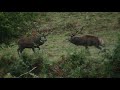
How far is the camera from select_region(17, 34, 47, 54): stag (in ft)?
17.2

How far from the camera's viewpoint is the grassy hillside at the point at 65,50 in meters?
5.16

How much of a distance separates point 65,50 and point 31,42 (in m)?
0.58

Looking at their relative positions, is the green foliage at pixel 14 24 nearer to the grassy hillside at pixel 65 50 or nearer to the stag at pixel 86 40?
the grassy hillside at pixel 65 50

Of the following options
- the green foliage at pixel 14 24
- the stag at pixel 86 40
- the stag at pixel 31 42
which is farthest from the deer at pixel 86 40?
the green foliage at pixel 14 24

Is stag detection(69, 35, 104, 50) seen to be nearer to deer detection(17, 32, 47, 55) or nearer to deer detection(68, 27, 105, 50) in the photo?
deer detection(68, 27, 105, 50)

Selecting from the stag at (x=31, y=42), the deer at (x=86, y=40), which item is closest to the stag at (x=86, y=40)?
the deer at (x=86, y=40)

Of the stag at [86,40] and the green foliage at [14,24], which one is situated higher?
the green foliage at [14,24]

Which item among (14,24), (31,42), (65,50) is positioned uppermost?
(14,24)

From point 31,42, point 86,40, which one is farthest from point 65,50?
point 31,42

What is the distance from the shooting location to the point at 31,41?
5289 millimetres

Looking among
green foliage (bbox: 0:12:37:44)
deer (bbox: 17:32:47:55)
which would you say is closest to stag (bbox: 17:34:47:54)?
deer (bbox: 17:32:47:55)

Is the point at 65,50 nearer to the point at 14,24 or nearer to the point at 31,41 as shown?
the point at 31,41
